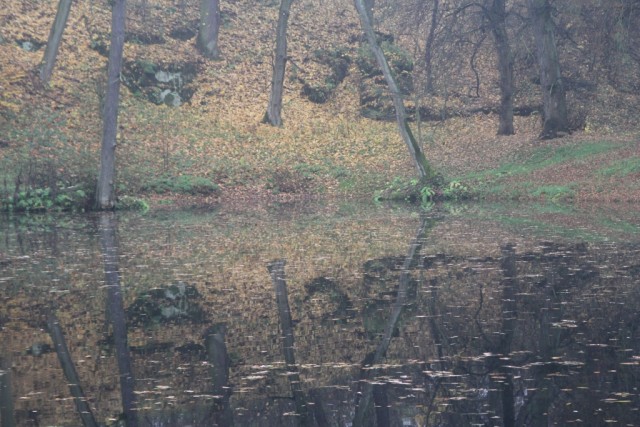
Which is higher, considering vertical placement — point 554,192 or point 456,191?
point 456,191

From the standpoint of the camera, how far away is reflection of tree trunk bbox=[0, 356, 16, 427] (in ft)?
16.6

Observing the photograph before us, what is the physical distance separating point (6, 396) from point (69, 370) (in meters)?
0.70

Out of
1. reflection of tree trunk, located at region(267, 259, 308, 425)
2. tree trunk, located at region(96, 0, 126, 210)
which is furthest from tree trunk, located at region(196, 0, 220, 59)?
reflection of tree trunk, located at region(267, 259, 308, 425)

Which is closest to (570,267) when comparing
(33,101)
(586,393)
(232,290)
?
(232,290)

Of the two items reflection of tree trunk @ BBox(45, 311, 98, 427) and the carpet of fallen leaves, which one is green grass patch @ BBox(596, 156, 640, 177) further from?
reflection of tree trunk @ BBox(45, 311, 98, 427)

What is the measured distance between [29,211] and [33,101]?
6361mm

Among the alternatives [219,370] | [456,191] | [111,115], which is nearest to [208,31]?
[111,115]

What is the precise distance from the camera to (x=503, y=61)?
28844 millimetres

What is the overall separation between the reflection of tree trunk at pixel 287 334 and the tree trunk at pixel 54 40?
17839mm

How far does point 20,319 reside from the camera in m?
8.11

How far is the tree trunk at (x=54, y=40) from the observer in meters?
26.2

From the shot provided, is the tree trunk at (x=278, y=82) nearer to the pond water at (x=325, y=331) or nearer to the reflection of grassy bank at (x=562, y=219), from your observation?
the reflection of grassy bank at (x=562, y=219)

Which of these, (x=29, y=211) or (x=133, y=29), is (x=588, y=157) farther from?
(x=133, y=29)

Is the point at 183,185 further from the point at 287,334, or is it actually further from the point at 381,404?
the point at 381,404
